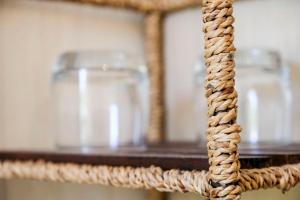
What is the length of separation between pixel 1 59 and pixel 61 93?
112mm

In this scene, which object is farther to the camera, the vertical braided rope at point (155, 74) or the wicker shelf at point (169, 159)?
the vertical braided rope at point (155, 74)

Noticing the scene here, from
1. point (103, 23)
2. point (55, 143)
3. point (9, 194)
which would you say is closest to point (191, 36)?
point (103, 23)

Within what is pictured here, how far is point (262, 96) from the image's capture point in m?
0.84

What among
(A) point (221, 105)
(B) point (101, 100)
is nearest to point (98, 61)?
(B) point (101, 100)

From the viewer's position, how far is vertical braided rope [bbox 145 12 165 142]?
91 cm

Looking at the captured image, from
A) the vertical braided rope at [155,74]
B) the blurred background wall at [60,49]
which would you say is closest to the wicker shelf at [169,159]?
the blurred background wall at [60,49]

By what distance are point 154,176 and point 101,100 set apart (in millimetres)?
397

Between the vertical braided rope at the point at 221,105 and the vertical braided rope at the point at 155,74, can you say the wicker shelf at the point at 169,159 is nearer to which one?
the vertical braided rope at the point at 221,105

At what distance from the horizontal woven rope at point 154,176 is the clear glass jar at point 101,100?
0.22 metres

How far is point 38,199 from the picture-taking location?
2.71 ft

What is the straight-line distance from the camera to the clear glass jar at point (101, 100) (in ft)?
2.74

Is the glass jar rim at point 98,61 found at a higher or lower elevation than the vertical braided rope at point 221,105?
higher

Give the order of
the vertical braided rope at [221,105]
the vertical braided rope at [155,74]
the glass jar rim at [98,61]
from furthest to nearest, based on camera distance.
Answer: the vertical braided rope at [155,74] → the glass jar rim at [98,61] → the vertical braided rope at [221,105]

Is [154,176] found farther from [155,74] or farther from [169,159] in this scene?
[155,74]
